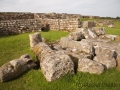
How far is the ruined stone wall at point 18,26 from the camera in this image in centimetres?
1606

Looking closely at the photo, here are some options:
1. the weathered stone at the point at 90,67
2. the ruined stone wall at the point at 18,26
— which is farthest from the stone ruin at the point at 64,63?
the ruined stone wall at the point at 18,26

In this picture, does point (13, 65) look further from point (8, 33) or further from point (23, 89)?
point (8, 33)

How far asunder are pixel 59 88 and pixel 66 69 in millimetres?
772

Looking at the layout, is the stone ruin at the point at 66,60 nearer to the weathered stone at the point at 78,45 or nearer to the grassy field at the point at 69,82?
the weathered stone at the point at 78,45

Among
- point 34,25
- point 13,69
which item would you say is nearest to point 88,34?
point 13,69

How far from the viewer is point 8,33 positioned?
16172 mm

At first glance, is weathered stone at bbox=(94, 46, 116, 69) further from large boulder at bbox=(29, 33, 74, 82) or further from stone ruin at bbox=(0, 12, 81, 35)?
stone ruin at bbox=(0, 12, 81, 35)

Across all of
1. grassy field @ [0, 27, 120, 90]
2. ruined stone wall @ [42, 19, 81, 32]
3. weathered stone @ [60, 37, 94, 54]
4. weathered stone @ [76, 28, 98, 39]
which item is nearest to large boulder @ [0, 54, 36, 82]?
grassy field @ [0, 27, 120, 90]

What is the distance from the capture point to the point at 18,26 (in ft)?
55.2

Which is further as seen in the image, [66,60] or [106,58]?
[106,58]

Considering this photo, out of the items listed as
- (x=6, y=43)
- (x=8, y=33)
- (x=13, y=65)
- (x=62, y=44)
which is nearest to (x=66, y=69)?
(x=13, y=65)

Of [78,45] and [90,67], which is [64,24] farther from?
[90,67]

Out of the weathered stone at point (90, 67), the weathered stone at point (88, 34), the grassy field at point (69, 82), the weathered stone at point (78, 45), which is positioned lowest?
the grassy field at point (69, 82)

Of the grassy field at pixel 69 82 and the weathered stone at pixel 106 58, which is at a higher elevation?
the weathered stone at pixel 106 58
